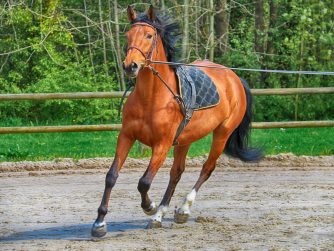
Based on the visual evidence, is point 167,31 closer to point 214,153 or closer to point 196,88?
point 196,88

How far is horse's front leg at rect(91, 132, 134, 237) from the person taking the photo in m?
7.50

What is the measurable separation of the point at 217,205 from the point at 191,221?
0.87 metres

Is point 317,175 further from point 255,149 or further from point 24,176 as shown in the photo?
point 24,176

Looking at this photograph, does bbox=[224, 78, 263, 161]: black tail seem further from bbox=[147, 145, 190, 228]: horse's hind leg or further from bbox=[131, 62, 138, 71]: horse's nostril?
bbox=[131, 62, 138, 71]: horse's nostril

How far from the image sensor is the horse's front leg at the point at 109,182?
24.6ft

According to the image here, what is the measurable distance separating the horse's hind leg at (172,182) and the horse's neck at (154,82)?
1091 millimetres

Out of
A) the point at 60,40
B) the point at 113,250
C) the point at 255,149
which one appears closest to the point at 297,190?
the point at 255,149

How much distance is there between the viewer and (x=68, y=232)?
7.88 meters

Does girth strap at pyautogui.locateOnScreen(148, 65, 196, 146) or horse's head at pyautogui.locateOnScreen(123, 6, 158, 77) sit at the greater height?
horse's head at pyautogui.locateOnScreen(123, 6, 158, 77)

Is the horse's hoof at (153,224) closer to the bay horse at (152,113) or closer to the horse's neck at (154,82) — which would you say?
the bay horse at (152,113)

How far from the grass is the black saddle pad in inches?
128

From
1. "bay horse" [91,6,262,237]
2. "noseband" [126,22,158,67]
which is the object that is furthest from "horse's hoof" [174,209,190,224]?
"noseband" [126,22,158,67]

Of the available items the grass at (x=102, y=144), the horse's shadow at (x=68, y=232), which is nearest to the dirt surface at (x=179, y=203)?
the horse's shadow at (x=68, y=232)

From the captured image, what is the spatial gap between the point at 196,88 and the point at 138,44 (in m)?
1.18
